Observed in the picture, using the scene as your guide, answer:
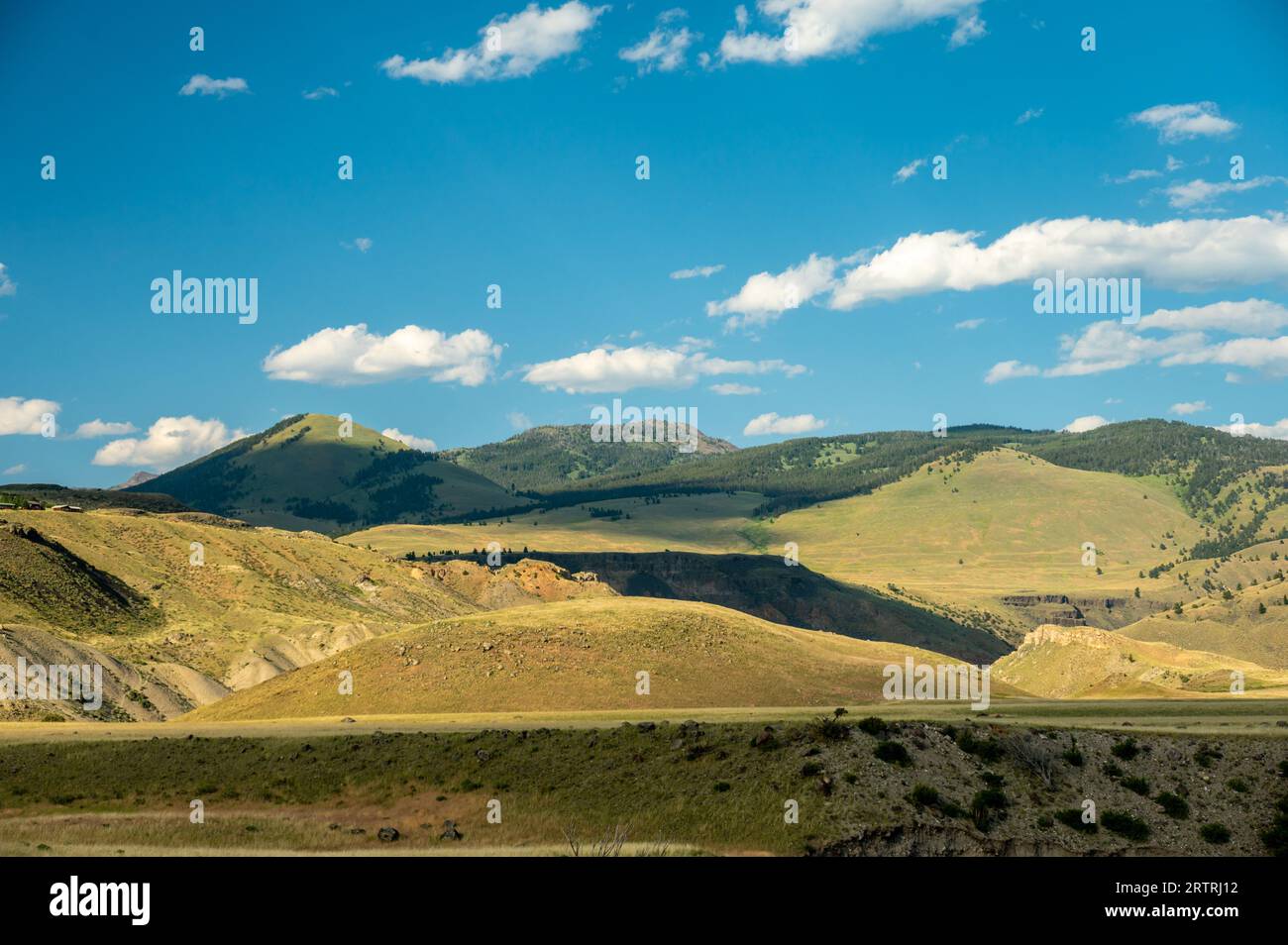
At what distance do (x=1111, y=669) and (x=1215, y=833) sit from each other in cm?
7739

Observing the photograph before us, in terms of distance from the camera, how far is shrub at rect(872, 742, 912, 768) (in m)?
37.4

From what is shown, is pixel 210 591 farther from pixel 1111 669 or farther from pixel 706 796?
pixel 706 796

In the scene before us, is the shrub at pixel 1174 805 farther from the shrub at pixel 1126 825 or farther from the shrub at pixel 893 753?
the shrub at pixel 893 753

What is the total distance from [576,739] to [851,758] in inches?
517

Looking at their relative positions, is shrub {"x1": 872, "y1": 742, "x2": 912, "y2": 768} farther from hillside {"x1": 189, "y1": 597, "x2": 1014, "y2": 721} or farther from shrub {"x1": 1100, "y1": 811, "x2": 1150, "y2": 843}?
hillside {"x1": 189, "y1": 597, "x2": 1014, "y2": 721}

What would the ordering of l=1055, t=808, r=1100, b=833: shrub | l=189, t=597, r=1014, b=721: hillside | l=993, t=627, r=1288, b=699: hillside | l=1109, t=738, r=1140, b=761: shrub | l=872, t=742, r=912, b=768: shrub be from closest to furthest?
l=1055, t=808, r=1100, b=833: shrub < l=872, t=742, r=912, b=768: shrub < l=1109, t=738, r=1140, b=761: shrub < l=189, t=597, r=1014, b=721: hillside < l=993, t=627, r=1288, b=699: hillside

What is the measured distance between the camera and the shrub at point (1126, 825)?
33.6 metres

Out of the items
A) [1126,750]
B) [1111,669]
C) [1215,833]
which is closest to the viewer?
[1215,833]

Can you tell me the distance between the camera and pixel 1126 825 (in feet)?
112

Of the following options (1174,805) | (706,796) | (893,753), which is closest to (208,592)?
(706,796)

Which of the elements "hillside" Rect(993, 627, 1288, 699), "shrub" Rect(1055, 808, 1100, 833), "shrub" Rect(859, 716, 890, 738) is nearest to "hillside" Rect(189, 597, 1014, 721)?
"hillside" Rect(993, 627, 1288, 699)

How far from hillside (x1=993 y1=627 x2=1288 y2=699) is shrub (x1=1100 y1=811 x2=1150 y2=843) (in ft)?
168

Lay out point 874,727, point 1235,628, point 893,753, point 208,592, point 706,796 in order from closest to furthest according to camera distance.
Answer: point 706,796 < point 893,753 < point 874,727 < point 208,592 < point 1235,628
